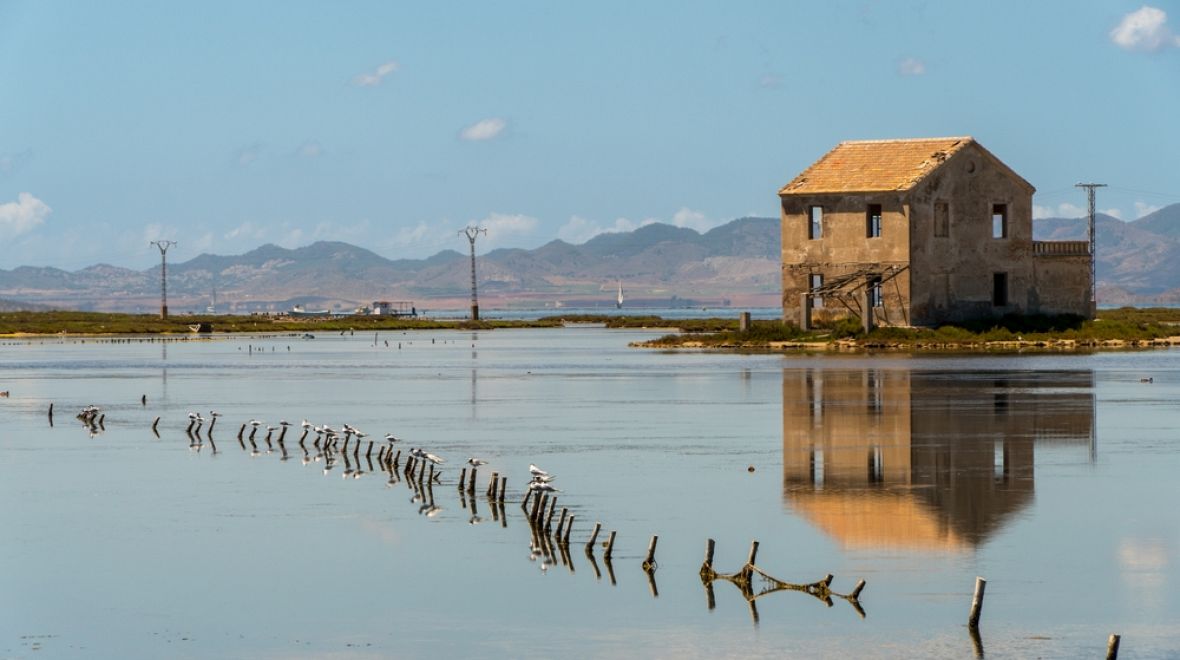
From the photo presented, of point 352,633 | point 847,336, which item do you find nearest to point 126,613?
point 352,633

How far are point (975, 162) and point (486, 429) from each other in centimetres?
4204

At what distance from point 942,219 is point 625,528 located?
54.4m

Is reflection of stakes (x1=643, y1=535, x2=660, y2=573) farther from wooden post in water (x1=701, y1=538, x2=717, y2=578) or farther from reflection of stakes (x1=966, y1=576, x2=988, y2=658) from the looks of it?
reflection of stakes (x1=966, y1=576, x2=988, y2=658)

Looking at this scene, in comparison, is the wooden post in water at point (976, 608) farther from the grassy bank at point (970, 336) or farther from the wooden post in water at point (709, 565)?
the grassy bank at point (970, 336)

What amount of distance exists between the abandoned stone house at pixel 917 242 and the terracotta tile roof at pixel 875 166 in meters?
0.07

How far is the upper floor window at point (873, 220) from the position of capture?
7869cm

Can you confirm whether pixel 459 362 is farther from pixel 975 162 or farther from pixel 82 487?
pixel 82 487

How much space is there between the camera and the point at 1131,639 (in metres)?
19.3

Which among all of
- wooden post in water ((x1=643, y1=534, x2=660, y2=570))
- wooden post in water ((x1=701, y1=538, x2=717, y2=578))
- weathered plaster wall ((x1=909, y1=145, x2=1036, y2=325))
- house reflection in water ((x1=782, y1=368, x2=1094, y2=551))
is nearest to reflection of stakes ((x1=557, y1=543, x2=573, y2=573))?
wooden post in water ((x1=643, y1=534, x2=660, y2=570))

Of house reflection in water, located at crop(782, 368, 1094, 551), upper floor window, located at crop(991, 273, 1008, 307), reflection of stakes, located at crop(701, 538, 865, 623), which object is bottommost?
reflection of stakes, located at crop(701, 538, 865, 623)

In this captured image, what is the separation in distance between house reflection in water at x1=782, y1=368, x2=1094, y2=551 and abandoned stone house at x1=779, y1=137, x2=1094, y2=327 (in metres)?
19.1

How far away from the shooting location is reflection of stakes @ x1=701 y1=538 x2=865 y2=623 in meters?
21.2

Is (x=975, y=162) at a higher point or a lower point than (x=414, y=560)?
higher

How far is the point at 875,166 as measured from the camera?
80.1m
